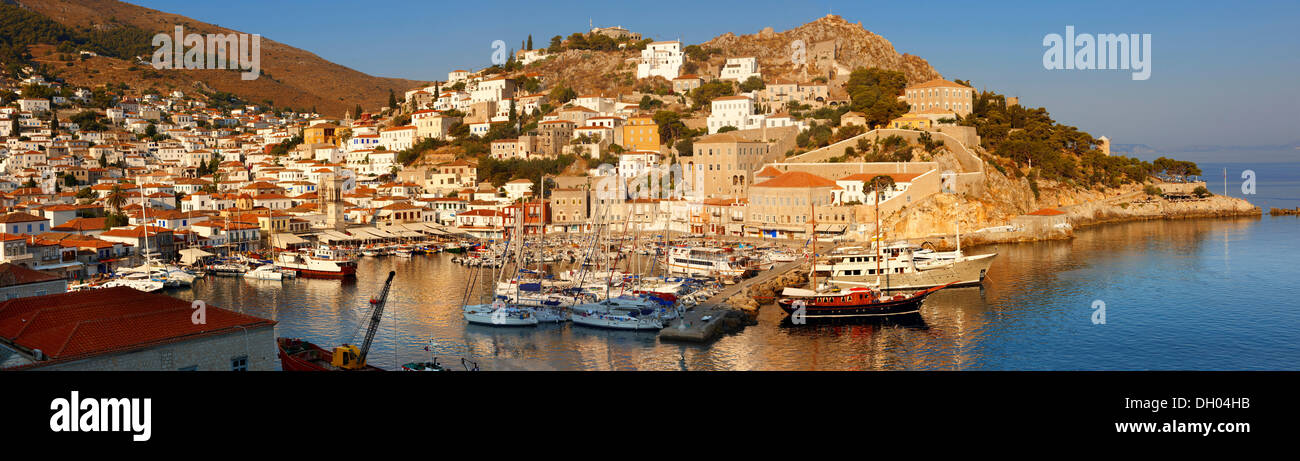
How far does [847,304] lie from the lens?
49.4 feet

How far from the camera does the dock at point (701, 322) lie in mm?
13227

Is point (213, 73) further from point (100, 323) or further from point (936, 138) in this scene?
point (100, 323)

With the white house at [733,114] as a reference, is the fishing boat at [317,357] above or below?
below

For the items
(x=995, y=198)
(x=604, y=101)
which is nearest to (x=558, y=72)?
(x=604, y=101)

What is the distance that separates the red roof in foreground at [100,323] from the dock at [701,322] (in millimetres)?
6826

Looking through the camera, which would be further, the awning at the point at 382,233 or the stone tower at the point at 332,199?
the stone tower at the point at 332,199

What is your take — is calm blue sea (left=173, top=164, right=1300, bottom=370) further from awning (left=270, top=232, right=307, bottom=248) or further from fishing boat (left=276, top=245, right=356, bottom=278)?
awning (left=270, top=232, right=307, bottom=248)

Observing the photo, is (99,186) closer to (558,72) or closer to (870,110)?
(558,72)

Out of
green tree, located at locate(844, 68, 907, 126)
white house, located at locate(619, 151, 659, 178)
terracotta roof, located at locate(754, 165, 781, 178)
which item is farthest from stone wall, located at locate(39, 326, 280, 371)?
green tree, located at locate(844, 68, 907, 126)

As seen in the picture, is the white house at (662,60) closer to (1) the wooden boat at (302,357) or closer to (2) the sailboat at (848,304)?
(2) the sailboat at (848,304)

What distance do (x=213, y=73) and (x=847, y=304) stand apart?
74651 mm

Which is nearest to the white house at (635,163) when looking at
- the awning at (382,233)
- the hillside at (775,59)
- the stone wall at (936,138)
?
the stone wall at (936,138)

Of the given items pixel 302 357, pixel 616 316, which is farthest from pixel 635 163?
pixel 302 357
